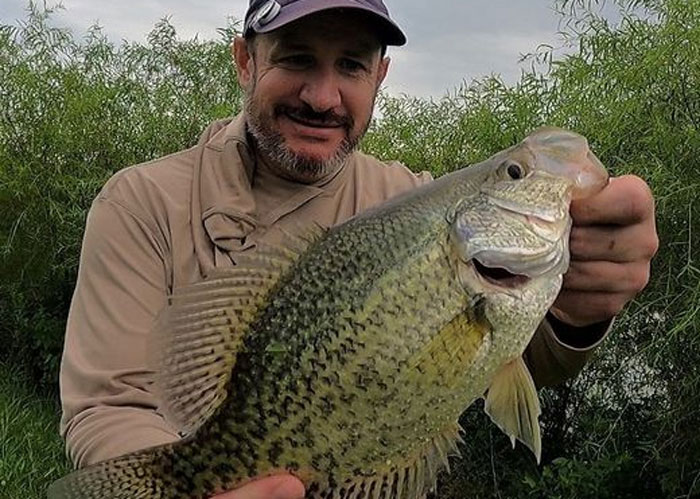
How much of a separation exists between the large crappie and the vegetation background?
2.85 meters

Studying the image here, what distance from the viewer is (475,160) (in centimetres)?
655

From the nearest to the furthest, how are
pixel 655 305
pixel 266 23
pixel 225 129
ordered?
pixel 266 23, pixel 225 129, pixel 655 305

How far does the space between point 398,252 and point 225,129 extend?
1319 millimetres

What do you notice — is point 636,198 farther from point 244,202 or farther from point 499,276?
point 244,202

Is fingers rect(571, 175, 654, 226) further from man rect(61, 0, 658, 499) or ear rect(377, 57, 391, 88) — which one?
ear rect(377, 57, 391, 88)

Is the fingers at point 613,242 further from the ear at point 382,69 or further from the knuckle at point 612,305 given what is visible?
the ear at point 382,69

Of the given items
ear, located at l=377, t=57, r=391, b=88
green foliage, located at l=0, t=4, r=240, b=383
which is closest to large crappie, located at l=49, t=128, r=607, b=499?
ear, located at l=377, t=57, r=391, b=88

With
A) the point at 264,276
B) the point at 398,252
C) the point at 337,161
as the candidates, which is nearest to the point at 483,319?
the point at 398,252

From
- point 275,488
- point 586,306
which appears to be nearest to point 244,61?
point 586,306

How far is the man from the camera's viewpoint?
2.38 m

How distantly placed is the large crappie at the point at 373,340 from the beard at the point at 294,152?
2.75 ft

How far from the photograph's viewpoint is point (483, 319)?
1.75m

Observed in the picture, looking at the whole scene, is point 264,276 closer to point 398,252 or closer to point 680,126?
point 398,252

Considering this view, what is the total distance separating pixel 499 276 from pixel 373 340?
265 millimetres
